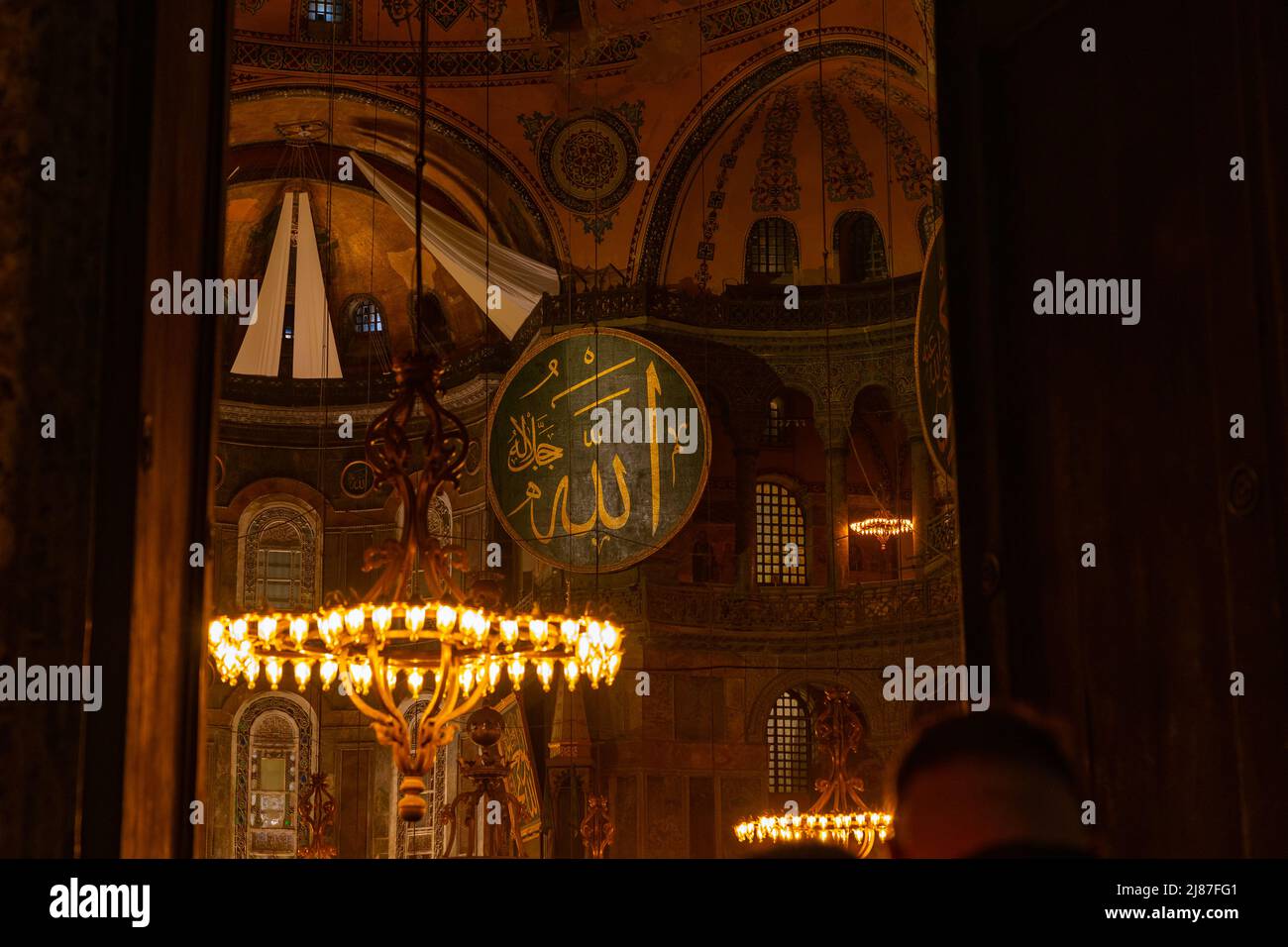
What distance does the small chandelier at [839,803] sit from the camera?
10.8m

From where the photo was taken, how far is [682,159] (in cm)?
1543

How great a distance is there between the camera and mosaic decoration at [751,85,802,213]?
15508mm

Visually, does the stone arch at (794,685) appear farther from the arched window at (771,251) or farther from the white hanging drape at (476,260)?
the white hanging drape at (476,260)

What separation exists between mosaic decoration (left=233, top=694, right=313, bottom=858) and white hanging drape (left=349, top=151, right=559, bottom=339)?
6.05m

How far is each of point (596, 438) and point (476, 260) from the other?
149 inches

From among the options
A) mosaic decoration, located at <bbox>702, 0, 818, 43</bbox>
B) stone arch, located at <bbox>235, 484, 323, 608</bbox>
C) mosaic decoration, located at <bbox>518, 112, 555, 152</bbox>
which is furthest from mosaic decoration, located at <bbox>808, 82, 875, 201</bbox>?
stone arch, located at <bbox>235, 484, 323, 608</bbox>

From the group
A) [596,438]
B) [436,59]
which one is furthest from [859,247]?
[596,438]

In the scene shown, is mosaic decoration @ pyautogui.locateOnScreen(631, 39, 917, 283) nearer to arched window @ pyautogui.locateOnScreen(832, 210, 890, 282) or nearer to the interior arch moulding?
the interior arch moulding

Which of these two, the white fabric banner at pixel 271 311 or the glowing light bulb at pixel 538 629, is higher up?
the white fabric banner at pixel 271 311

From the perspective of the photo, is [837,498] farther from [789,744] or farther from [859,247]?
[789,744]

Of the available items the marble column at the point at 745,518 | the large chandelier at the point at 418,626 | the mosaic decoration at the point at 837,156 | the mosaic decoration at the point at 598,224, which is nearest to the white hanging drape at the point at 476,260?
the mosaic decoration at the point at 598,224

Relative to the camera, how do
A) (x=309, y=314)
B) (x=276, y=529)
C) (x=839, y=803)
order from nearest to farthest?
1. (x=839, y=803)
2. (x=309, y=314)
3. (x=276, y=529)

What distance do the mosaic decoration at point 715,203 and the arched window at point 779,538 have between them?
2904mm

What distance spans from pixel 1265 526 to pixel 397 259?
56.8ft
